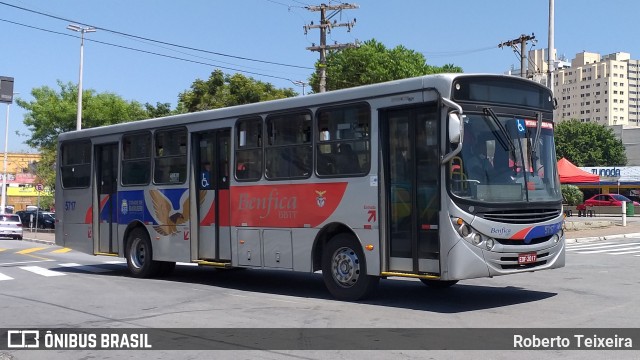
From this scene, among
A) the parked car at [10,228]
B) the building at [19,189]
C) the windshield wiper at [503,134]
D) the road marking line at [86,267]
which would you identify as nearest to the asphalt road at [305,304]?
the road marking line at [86,267]

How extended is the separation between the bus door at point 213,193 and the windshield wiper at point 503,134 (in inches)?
Answer: 216

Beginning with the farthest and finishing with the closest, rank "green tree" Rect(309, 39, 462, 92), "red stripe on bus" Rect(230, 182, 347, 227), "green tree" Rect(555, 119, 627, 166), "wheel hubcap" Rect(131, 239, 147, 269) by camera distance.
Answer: "green tree" Rect(555, 119, 627, 166) < "green tree" Rect(309, 39, 462, 92) < "wheel hubcap" Rect(131, 239, 147, 269) < "red stripe on bus" Rect(230, 182, 347, 227)

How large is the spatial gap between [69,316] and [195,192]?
14.6 ft

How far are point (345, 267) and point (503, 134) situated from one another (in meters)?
3.29

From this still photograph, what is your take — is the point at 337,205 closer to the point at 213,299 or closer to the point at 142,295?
the point at 213,299

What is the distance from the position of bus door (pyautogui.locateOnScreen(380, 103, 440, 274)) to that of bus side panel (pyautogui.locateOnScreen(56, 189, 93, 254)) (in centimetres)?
949

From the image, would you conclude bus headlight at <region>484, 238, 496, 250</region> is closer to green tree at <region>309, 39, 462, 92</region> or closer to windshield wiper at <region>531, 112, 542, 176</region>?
windshield wiper at <region>531, 112, 542, 176</region>

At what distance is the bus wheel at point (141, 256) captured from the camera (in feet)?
52.1

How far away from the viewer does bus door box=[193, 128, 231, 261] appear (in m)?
13.8

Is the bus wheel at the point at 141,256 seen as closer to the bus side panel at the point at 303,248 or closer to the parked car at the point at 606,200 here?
the bus side panel at the point at 303,248

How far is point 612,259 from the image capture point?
19.0 meters

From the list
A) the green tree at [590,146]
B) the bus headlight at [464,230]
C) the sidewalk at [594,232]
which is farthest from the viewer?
the green tree at [590,146]

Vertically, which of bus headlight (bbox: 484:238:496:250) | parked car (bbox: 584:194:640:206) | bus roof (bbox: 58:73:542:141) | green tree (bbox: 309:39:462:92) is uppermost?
green tree (bbox: 309:39:462:92)

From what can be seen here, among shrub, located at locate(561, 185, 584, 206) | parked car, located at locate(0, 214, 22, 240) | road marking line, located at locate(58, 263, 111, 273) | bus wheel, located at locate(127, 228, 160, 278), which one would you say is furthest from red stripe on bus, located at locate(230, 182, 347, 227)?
shrub, located at locate(561, 185, 584, 206)
